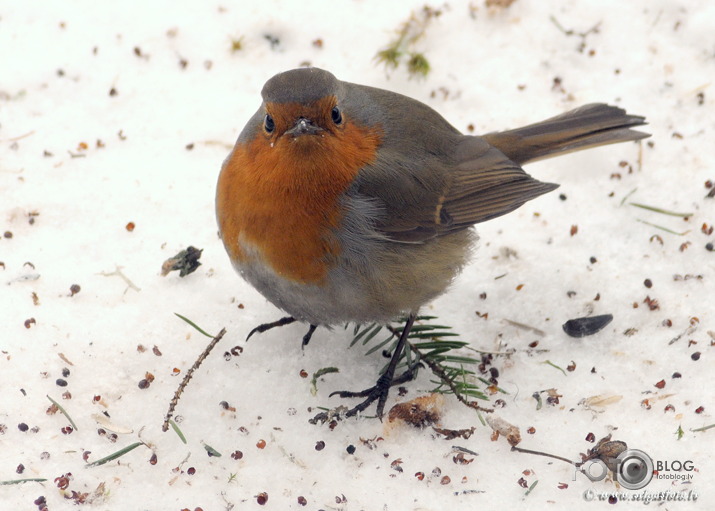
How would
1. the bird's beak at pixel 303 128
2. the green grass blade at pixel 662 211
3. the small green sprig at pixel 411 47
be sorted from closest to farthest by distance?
the bird's beak at pixel 303 128
the green grass blade at pixel 662 211
the small green sprig at pixel 411 47

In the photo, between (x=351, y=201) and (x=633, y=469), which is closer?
(x=633, y=469)

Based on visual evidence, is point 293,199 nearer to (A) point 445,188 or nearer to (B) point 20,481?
(A) point 445,188

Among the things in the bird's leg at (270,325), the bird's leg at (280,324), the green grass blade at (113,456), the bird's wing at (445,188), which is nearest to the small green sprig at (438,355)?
the bird's leg at (280,324)

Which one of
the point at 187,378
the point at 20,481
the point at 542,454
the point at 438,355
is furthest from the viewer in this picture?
the point at 438,355

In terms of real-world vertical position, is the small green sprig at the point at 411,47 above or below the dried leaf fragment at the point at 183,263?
above

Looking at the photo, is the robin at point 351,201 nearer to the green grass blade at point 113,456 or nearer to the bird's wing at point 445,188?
the bird's wing at point 445,188

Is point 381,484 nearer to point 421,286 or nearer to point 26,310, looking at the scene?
point 421,286

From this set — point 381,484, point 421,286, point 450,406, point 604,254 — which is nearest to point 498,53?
point 604,254

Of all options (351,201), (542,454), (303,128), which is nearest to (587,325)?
(542,454)
